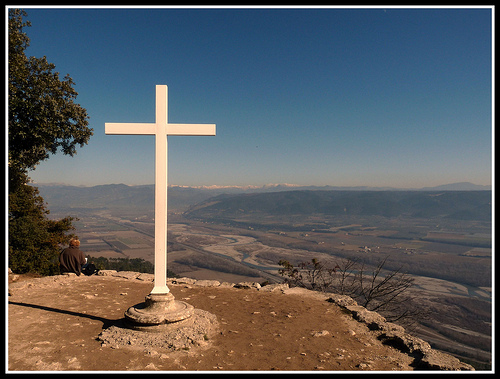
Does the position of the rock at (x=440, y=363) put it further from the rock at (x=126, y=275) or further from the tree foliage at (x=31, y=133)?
the tree foliage at (x=31, y=133)

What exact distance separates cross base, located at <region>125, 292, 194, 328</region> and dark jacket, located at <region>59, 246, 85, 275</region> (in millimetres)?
5128

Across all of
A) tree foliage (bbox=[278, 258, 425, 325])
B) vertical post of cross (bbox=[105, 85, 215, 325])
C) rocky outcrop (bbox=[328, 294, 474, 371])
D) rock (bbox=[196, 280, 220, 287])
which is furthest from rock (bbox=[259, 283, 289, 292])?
vertical post of cross (bbox=[105, 85, 215, 325])

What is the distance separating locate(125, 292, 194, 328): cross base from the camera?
208 inches

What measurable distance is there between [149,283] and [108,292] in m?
1.57

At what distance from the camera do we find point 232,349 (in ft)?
16.0

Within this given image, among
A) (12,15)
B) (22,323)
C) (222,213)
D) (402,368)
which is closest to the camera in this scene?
(402,368)

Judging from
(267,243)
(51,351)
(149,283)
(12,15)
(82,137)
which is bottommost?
(267,243)

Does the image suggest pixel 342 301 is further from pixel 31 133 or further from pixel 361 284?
pixel 31 133

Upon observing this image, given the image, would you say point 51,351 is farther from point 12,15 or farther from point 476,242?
point 476,242

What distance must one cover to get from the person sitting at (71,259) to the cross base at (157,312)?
5.11 m

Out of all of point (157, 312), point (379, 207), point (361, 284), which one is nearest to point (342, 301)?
point (361, 284)

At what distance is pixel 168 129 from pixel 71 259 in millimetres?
6501

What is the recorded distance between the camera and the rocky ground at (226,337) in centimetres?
433

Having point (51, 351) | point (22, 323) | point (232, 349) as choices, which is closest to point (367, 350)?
point (232, 349)
